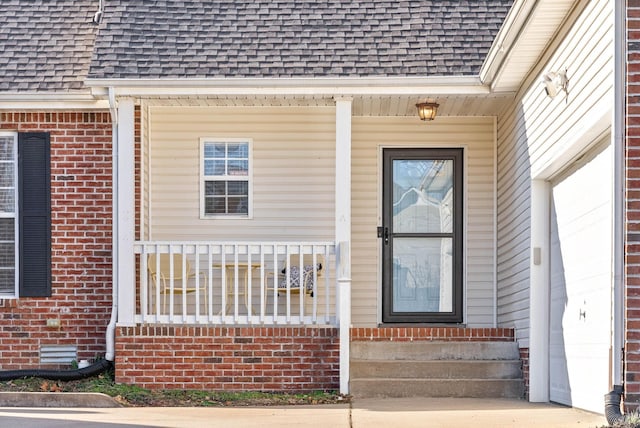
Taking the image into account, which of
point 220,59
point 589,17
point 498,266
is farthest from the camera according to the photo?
point 498,266

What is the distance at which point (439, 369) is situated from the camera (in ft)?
35.6

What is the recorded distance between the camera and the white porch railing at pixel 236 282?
11.0m

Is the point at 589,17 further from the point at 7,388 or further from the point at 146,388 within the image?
the point at 7,388

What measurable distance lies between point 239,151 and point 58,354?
9.87 feet

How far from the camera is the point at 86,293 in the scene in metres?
11.8

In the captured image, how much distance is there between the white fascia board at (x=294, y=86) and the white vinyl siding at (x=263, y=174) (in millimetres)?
1214

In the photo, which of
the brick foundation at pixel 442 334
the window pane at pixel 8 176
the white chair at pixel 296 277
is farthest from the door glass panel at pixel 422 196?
the window pane at pixel 8 176

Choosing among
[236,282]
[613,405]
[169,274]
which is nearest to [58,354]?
[169,274]

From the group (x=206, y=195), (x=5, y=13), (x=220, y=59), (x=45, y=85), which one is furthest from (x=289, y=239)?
(x=5, y=13)

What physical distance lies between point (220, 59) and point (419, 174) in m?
2.72

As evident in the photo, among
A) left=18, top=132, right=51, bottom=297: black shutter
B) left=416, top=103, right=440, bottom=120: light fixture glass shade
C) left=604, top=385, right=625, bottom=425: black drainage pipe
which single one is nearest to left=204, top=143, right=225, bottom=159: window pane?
left=18, top=132, right=51, bottom=297: black shutter

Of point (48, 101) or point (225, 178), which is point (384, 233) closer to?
point (225, 178)

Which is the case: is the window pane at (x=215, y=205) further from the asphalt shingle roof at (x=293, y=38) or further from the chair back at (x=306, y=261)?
the asphalt shingle roof at (x=293, y=38)

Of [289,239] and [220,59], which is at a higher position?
[220,59]
